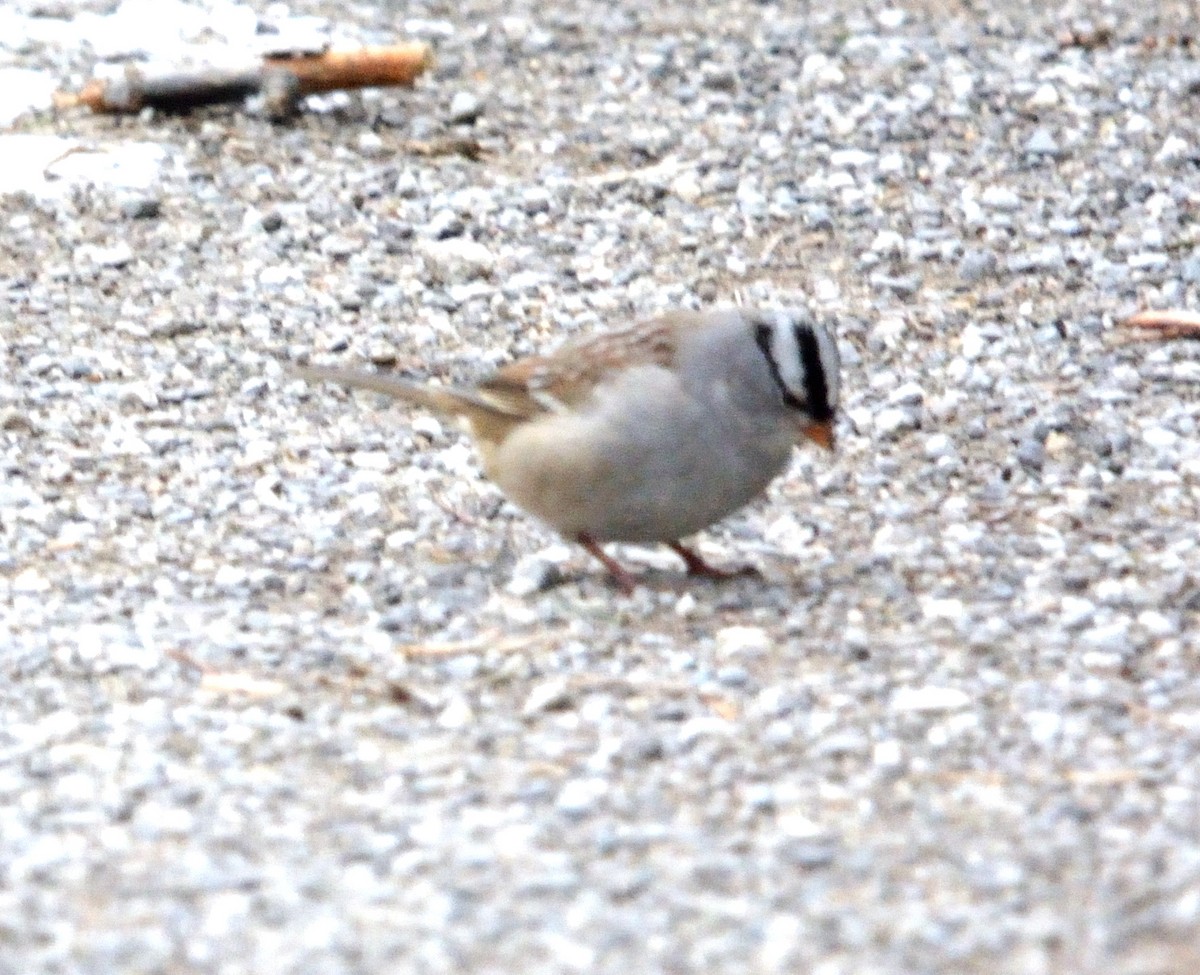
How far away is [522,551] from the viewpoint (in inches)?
258

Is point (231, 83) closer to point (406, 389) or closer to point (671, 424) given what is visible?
point (406, 389)

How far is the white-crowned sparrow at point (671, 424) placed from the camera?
5992 mm

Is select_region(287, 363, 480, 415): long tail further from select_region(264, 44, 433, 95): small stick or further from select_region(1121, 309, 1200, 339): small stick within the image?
select_region(264, 44, 433, 95): small stick

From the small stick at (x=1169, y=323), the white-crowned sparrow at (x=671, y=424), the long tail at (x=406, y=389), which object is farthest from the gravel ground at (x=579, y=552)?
the long tail at (x=406, y=389)

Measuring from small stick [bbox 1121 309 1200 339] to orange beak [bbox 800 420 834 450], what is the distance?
1.95m

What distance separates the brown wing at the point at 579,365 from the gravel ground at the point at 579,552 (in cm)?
41

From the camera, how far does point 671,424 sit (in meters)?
6.00

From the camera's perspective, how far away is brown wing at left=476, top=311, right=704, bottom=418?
20.1ft

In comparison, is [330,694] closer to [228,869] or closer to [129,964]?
[228,869]

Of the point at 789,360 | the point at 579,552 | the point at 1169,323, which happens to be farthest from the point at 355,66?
the point at 789,360

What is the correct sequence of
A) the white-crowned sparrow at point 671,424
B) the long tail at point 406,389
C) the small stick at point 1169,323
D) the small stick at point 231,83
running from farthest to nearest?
the small stick at point 231,83 < the small stick at point 1169,323 < the long tail at point 406,389 < the white-crowned sparrow at point 671,424

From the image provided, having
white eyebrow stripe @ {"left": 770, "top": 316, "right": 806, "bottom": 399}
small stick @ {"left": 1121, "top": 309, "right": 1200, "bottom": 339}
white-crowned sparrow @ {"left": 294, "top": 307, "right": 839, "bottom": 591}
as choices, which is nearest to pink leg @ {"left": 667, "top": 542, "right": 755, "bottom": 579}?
white-crowned sparrow @ {"left": 294, "top": 307, "right": 839, "bottom": 591}

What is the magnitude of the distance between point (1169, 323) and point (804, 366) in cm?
210

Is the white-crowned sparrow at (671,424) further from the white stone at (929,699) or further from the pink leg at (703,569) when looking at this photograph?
the white stone at (929,699)
